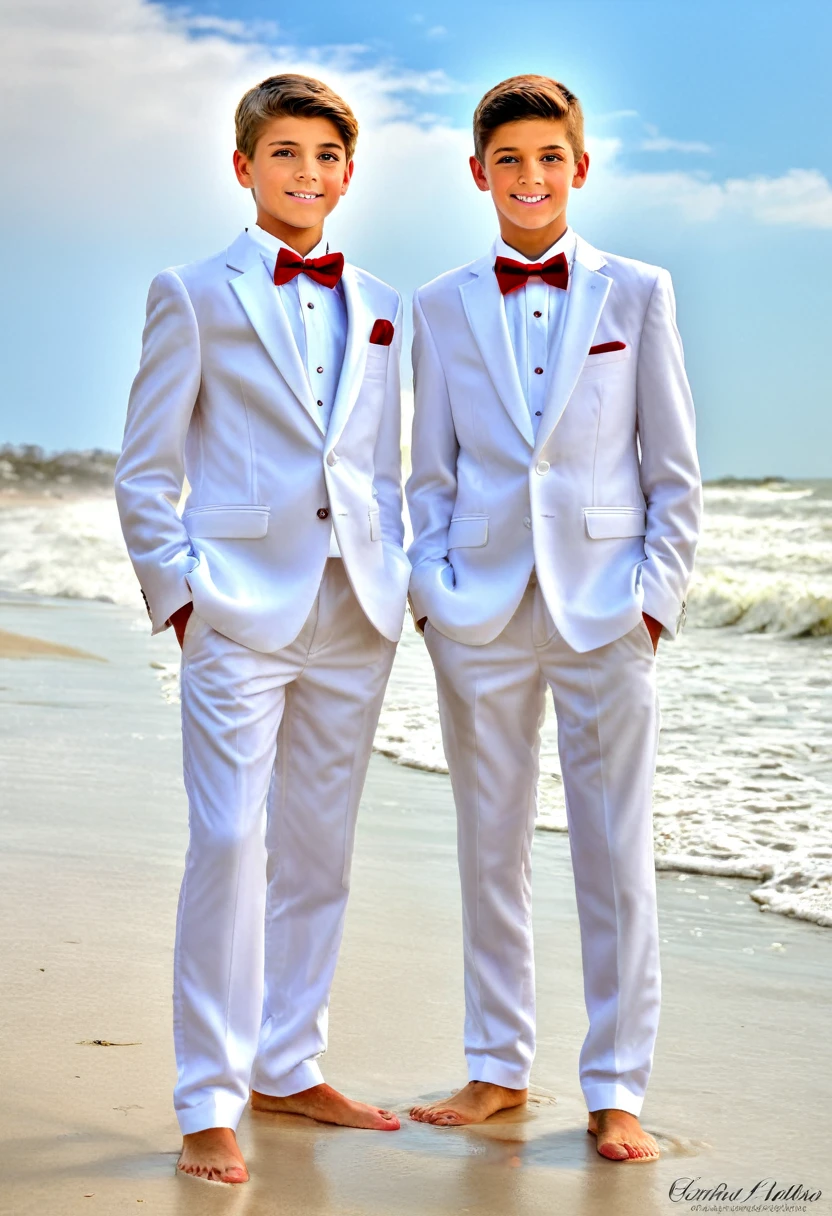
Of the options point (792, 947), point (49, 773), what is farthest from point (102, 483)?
point (792, 947)

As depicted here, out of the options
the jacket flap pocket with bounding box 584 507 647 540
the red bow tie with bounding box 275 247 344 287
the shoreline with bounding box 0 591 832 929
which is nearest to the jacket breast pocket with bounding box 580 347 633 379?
the jacket flap pocket with bounding box 584 507 647 540

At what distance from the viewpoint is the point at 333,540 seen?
266cm

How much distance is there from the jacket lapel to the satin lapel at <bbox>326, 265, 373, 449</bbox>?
0.11 feet

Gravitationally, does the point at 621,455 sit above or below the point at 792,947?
above

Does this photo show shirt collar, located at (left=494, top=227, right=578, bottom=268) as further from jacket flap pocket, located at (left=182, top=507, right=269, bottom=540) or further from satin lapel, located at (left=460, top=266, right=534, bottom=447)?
jacket flap pocket, located at (left=182, top=507, right=269, bottom=540)

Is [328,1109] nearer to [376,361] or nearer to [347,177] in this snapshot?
[376,361]

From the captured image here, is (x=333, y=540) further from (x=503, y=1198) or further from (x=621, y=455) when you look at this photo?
(x=503, y=1198)

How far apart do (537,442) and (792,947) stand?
1.72 meters

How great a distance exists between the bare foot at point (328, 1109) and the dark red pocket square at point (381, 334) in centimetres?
137

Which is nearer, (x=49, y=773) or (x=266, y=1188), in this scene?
(x=266, y=1188)

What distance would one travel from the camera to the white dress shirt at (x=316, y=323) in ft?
8.76

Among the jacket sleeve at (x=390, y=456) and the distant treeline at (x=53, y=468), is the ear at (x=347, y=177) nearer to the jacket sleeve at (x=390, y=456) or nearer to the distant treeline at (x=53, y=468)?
the jacket sleeve at (x=390, y=456)

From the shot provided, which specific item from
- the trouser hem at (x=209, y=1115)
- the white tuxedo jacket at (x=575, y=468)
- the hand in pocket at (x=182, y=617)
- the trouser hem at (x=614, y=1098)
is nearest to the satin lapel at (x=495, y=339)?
the white tuxedo jacket at (x=575, y=468)

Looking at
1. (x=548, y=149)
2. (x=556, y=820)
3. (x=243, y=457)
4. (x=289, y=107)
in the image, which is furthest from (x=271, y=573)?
(x=556, y=820)
